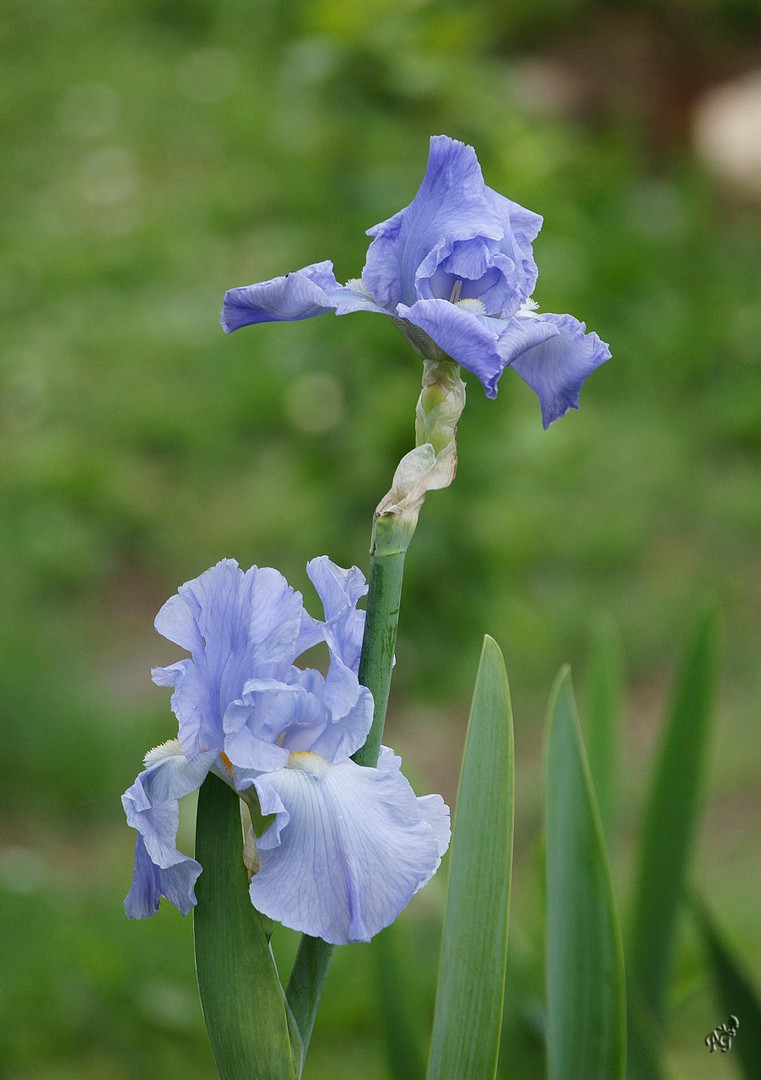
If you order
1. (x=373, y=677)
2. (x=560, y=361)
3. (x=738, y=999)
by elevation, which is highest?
(x=560, y=361)

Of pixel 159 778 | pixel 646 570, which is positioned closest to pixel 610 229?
pixel 646 570

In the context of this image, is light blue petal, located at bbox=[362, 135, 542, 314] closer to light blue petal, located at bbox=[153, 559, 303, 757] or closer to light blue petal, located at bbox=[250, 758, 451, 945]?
light blue petal, located at bbox=[153, 559, 303, 757]

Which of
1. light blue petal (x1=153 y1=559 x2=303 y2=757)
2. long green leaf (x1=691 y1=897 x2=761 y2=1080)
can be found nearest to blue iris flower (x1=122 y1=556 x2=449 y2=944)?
light blue petal (x1=153 y1=559 x2=303 y2=757)

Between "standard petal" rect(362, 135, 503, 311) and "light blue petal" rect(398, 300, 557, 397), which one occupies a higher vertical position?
"standard petal" rect(362, 135, 503, 311)

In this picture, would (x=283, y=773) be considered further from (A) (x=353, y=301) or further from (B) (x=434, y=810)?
(A) (x=353, y=301)

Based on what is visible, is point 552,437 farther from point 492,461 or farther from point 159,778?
point 159,778

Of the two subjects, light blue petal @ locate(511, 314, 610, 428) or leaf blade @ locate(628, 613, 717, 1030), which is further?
leaf blade @ locate(628, 613, 717, 1030)
